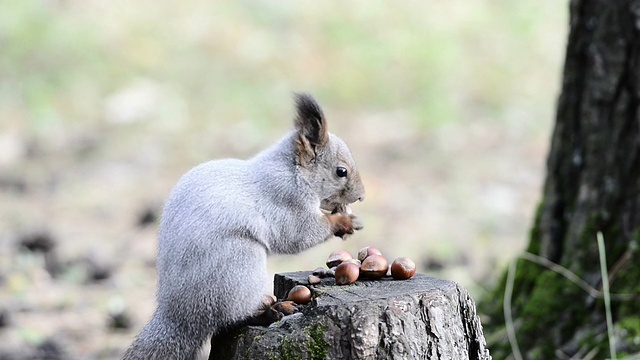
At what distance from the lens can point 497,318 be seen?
3.26m

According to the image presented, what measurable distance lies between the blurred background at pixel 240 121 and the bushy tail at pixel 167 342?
1.92 m

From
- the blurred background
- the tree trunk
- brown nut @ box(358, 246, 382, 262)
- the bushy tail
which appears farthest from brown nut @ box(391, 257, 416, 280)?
the blurred background

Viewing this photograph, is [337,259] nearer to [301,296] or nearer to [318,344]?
[301,296]

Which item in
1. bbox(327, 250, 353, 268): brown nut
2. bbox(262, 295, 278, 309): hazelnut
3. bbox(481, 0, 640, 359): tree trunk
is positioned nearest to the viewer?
bbox(262, 295, 278, 309): hazelnut

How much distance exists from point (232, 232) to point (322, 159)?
0.36m

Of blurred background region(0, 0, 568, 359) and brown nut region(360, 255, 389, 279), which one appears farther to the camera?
blurred background region(0, 0, 568, 359)

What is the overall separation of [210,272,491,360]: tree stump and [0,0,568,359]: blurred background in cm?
200

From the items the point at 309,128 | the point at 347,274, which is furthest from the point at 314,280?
the point at 309,128

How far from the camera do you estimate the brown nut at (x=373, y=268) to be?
209 centimetres

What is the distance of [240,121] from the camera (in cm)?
702

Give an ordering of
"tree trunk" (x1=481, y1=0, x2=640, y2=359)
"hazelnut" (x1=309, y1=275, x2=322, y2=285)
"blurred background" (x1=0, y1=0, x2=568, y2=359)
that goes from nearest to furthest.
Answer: "hazelnut" (x1=309, y1=275, x2=322, y2=285)
"tree trunk" (x1=481, y1=0, x2=640, y2=359)
"blurred background" (x1=0, y1=0, x2=568, y2=359)

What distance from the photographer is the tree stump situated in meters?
1.84

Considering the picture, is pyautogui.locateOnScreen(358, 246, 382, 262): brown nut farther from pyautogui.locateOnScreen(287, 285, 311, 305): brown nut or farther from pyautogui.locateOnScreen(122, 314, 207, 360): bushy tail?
pyautogui.locateOnScreen(122, 314, 207, 360): bushy tail

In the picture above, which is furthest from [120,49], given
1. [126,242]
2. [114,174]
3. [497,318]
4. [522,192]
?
[497,318]
